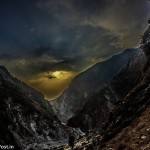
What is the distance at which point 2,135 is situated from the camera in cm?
10969

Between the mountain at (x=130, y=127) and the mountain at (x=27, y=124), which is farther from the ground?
the mountain at (x=27, y=124)

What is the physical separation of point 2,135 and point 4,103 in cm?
5215

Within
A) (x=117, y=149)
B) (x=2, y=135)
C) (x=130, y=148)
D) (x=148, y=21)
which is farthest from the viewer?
(x=148, y=21)

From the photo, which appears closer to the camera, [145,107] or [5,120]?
[145,107]

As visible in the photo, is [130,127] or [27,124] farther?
[27,124]

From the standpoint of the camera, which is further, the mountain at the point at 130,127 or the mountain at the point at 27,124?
the mountain at the point at 27,124

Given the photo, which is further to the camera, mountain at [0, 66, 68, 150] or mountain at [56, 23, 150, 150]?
mountain at [0, 66, 68, 150]

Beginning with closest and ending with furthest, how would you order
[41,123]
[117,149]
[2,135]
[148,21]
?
[117,149] < [2,135] < [148,21] < [41,123]

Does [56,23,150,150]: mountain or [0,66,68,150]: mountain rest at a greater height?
[0,66,68,150]: mountain

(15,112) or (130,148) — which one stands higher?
(15,112)

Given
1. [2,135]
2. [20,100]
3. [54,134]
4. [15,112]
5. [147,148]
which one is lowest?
[147,148]

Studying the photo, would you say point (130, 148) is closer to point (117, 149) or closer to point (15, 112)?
point (117, 149)

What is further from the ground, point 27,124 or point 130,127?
point 27,124

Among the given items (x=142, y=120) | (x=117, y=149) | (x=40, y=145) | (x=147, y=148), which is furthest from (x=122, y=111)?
(x=40, y=145)
